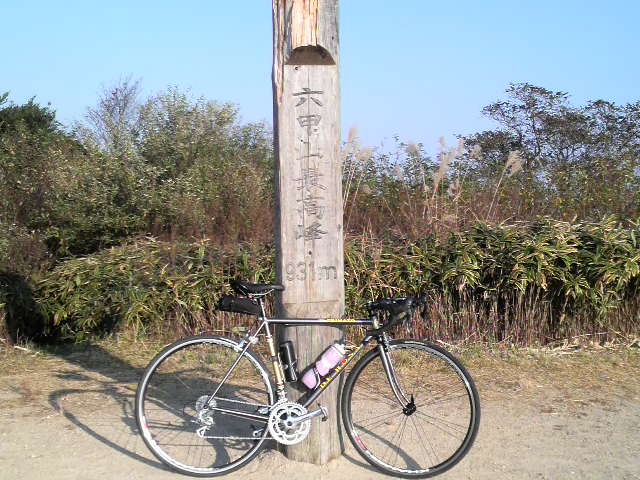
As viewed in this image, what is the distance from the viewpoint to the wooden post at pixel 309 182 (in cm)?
375

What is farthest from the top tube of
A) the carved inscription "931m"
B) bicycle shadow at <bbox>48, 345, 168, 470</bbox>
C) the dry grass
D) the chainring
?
the dry grass

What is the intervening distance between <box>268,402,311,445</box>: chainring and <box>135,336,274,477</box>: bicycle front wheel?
0.20 feet

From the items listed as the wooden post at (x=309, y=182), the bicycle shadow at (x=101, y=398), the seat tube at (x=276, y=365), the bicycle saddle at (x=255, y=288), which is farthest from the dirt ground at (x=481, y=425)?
the bicycle saddle at (x=255, y=288)

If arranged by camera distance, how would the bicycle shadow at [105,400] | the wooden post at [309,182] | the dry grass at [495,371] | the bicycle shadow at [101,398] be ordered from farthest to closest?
the dry grass at [495,371] < the bicycle shadow at [101,398] < the bicycle shadow at [105,400] < the wooden post at [309,182]

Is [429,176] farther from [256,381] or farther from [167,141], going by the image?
[256,381]

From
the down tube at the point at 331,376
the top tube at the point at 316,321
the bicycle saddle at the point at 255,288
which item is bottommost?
the down tube at the point at 331,376

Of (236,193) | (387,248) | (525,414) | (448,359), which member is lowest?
(525,414)

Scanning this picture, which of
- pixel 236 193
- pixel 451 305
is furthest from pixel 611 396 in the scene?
pixel 236 193

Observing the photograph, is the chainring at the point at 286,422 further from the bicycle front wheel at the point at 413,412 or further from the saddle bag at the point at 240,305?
the saddle bag at the point at 240,305

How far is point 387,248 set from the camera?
22.6 feet

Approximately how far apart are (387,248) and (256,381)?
247 cm

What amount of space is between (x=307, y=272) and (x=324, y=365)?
1.71 ft

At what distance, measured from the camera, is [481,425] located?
4.69 meters

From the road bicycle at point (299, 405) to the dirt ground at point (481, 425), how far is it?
160mm
